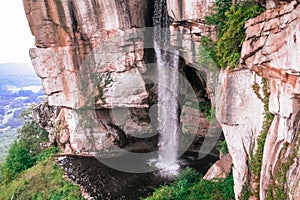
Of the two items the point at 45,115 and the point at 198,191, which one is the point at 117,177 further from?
the point at 45,115

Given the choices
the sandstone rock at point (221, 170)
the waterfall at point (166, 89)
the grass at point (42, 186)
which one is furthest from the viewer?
the waterfall at point (166, 89)

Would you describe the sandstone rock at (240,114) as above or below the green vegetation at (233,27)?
below

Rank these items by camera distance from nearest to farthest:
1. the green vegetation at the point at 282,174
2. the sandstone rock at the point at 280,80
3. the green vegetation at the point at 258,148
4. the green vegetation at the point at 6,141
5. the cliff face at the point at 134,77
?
the sandstone rock at the point at 280,80 → the green vegetation at the point at 282,174 → the cliff face at the point at 134,77 → the green vegetation at the point at 258,148 → the green vegetation at the point at 6,141

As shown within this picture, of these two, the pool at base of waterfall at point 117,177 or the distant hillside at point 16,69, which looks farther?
the distant hillside at point 16,69

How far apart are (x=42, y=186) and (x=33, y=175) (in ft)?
3.40

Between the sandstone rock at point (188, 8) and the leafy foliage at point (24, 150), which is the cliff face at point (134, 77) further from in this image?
the leafy foliage at point (24, 150)

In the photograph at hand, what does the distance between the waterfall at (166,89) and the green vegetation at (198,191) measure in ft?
7.92

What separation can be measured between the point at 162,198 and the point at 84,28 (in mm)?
8160

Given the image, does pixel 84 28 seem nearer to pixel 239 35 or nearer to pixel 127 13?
pixel 127 13

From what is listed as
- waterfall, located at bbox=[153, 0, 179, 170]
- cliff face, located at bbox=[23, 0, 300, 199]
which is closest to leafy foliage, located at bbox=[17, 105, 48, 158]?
cliff face, located at bbox=[23, 0, 300, 199]

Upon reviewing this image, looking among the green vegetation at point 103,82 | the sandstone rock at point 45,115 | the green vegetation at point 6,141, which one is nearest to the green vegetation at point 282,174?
the green vegetation at point 103,82

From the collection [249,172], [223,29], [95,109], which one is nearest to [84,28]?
[95,109]

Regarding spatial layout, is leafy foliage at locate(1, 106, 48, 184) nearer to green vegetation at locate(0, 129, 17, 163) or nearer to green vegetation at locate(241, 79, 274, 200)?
green vegetation at locate(241, 79, 274, 200)

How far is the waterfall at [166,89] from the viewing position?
1252cm
